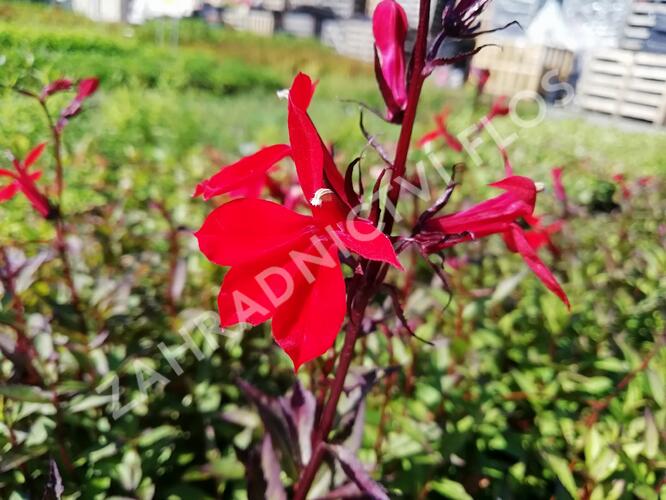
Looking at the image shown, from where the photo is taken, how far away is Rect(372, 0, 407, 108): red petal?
69 cm

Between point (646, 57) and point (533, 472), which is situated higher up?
point (646, 57)

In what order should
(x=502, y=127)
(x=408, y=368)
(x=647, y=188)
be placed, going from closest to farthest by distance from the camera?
(x=408, y=368) < (x=647, y=188) < (x=502, y=127)

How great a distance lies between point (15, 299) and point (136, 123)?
2.09 metres

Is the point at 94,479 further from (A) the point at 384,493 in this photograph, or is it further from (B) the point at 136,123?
(B) the point at 136,123

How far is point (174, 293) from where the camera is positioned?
1410 mm

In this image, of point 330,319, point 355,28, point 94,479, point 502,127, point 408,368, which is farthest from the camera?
A: point 355,28

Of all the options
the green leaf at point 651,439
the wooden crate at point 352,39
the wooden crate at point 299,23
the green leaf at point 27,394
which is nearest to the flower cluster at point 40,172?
the green leaf at point 27,394

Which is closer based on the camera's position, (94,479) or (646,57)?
(94,479)

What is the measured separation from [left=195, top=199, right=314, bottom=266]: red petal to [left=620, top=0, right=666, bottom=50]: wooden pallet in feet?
4.80

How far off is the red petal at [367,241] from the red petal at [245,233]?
0.16 feet

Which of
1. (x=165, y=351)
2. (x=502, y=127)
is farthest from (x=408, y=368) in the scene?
(x=502, y=127)

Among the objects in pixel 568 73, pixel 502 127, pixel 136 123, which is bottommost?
pixel 502 127

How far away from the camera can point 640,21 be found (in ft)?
5.57

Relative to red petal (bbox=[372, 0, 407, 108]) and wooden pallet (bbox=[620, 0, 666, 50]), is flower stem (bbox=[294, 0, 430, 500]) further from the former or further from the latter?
wooden pallet (bbox=[620, 0, 666, 50])
